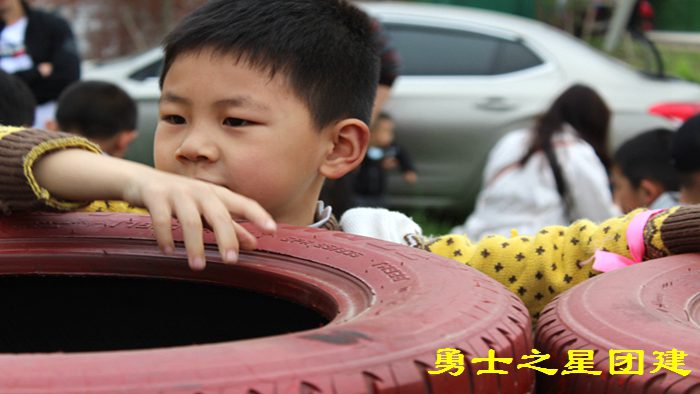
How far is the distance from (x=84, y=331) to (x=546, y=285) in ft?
2.74

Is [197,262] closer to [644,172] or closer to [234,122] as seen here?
[234,122]

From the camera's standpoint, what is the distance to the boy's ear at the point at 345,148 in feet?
6.44

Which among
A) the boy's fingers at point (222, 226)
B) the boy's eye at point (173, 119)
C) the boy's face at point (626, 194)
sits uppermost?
the boy's eye at point (173, 119)

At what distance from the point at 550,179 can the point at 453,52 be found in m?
2.67

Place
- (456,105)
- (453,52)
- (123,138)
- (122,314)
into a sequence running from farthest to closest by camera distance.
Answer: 1. (453,52)
2. (456,105)
3. (123,138)
4. (122,314)

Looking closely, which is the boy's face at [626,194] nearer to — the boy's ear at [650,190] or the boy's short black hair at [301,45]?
the boy's ear at [650,190]

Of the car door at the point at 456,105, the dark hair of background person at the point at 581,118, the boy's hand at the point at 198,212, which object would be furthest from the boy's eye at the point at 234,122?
the car door at the point at 456,105

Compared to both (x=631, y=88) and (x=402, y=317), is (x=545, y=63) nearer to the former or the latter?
(x=631, y=88)

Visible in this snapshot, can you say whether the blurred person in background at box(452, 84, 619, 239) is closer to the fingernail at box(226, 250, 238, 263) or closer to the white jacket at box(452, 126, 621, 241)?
the white jacket at box(452, 126, 621, 241)

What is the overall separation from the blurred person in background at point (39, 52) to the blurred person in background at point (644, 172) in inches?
126

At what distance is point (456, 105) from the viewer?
7.17 m

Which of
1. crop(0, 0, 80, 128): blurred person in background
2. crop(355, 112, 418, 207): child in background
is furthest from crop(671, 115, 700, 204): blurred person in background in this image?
crop(0, 0, 80, 128): blurred person in background

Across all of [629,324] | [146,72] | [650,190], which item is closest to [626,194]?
[650,190]

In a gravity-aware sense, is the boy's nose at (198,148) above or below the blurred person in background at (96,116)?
above
